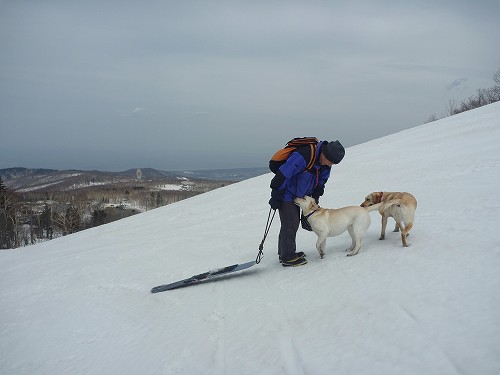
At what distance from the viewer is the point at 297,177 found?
18.2ft

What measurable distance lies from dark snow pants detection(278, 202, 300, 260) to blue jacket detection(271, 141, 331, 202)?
15 centimetres

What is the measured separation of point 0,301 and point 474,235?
327 inches

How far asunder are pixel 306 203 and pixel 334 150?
0.97 m

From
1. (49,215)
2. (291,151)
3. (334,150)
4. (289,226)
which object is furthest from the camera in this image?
(49,215)

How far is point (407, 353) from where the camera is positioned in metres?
2.93

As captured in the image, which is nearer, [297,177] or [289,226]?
[297,177]

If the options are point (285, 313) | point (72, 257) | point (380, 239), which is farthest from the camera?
point (72, 257)

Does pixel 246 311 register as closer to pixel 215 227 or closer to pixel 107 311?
pixel 107 311

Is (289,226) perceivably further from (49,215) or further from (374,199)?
(49,215)

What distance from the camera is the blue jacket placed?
5281 mm

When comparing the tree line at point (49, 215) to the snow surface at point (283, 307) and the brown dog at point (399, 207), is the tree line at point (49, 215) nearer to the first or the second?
the snow surface at point (283, 307)

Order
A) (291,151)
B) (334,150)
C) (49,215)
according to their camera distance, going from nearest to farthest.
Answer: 1. (334,150)
2. (291,151)
3. (49,215)

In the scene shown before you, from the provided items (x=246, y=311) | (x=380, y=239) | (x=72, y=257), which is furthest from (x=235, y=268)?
(x=72, y=257)

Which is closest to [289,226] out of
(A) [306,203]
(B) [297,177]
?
(A) [306,203]
